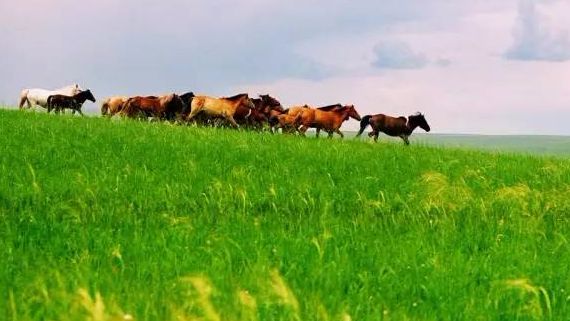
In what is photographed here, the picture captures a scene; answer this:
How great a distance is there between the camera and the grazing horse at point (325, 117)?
34750 millimetres

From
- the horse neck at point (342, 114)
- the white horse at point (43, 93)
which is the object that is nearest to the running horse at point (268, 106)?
the horse neck at point (342, 114)

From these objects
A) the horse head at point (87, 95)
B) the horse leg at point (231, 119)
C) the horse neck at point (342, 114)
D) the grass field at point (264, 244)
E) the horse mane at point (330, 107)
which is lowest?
the grass field at point (264, 244)

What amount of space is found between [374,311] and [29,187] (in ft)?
20.5

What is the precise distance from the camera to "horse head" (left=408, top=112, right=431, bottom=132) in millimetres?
37062

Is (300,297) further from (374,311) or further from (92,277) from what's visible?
(92,277)

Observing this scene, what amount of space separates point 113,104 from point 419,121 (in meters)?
18.5

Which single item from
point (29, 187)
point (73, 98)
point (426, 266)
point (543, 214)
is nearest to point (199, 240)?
point (426, 266)

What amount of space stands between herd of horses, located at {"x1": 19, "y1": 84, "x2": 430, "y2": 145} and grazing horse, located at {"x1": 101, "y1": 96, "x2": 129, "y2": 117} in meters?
1.88

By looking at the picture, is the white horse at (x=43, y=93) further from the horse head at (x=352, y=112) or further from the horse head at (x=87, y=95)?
the horse head at (x=352, y=112)

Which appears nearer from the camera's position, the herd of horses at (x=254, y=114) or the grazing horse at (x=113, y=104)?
the herd of horses at (x=254, y=114)

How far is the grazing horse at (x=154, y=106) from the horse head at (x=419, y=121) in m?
12.4

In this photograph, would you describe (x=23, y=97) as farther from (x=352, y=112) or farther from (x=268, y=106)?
(x=352, y=112)

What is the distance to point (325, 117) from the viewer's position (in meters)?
34.8

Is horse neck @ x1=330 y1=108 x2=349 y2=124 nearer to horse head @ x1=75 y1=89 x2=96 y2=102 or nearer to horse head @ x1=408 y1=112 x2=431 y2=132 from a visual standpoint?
horse head @ x1=408 y1=112 x2=431 y2=132
